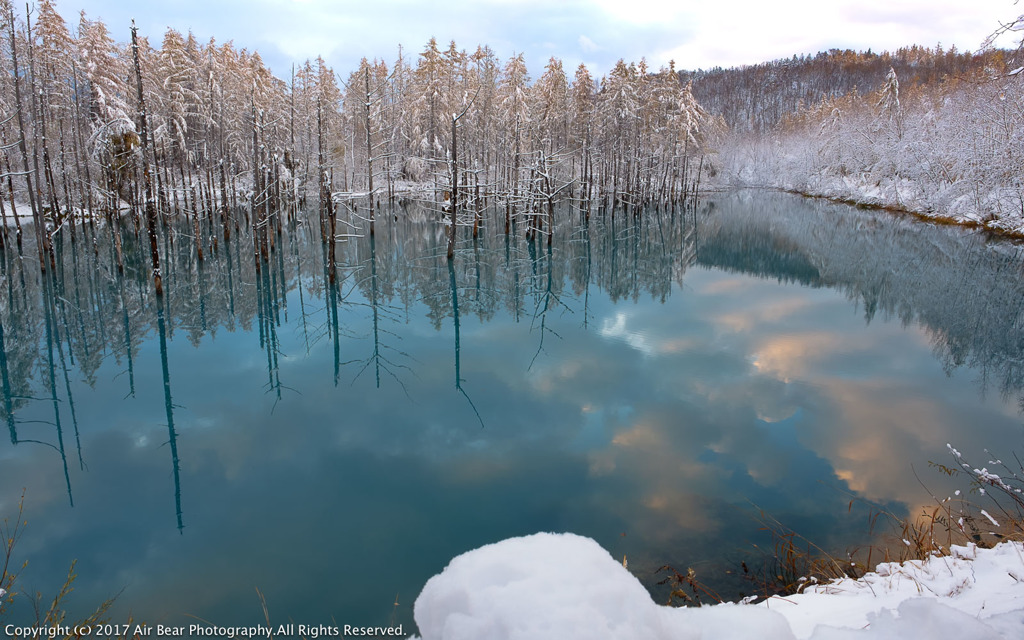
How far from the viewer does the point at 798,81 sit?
150750 mm

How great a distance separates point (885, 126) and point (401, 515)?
79224mm

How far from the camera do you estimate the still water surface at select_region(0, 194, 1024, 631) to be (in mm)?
7414

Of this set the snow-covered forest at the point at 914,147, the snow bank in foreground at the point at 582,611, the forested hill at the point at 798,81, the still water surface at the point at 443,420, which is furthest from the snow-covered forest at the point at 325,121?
the forested hill at the point at 798,81

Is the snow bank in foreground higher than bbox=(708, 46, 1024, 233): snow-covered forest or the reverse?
the reverse

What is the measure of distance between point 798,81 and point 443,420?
6858 inches

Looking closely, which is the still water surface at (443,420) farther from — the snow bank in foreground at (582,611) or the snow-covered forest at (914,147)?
the snow-covered forest at (914,147)

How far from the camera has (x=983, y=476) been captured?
18.7ft

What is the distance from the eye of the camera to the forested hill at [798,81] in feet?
449

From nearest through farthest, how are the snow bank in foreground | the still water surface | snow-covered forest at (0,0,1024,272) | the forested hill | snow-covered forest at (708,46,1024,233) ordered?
1. the snow bank in foreground
2. the still water surface
3. snow-covered forest at (0,0,1024,272)
4. snow-covered forest at (708,46,1024,233)
5. the forested hill

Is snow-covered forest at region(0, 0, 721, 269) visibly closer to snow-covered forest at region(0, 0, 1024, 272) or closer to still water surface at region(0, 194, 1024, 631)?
snow-covered forest at region(0, 0, 1024, 272)

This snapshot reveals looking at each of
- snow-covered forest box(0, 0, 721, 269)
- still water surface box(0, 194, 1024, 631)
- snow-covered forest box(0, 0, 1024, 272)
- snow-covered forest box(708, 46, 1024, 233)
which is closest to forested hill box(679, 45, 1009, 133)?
snow-covered forest box(708, 46, 1024, 233)

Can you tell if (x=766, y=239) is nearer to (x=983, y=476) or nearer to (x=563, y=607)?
(x=983, y=476)

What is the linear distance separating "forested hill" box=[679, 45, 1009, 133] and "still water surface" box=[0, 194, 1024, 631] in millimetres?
129103

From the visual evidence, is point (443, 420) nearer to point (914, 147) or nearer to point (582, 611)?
point (582, 611)
